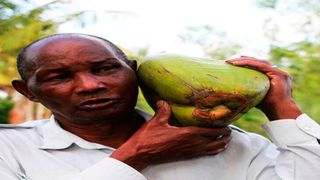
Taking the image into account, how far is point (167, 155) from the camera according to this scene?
1510 mm

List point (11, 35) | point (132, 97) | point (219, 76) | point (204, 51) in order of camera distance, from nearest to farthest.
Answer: point (219, 76), point (132, 97), point (11, 35), point (204, 51)

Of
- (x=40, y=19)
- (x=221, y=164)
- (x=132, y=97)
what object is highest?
(x=132, y=97)

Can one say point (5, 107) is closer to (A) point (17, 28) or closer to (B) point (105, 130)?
(A) point (17, 28)

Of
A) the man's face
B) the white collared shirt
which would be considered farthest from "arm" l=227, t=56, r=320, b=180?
the man's face

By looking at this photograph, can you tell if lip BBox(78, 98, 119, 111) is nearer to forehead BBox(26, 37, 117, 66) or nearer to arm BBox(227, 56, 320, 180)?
forehead BBox(26, 37, 117, 66)

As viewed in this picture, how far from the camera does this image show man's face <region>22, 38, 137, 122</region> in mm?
1471

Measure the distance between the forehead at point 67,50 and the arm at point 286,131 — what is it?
38 centimetres

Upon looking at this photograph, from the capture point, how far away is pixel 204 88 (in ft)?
4.64

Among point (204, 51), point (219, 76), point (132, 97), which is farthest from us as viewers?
point (204, 51)

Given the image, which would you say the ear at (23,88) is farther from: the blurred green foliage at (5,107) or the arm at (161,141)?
the blurred green foliage at (5,107)

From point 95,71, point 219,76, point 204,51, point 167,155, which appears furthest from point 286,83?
point 204,51

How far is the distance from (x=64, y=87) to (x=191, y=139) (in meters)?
0.39

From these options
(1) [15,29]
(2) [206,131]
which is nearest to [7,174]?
(2) [206,131]

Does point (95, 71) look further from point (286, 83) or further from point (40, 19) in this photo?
point (40, 19)
